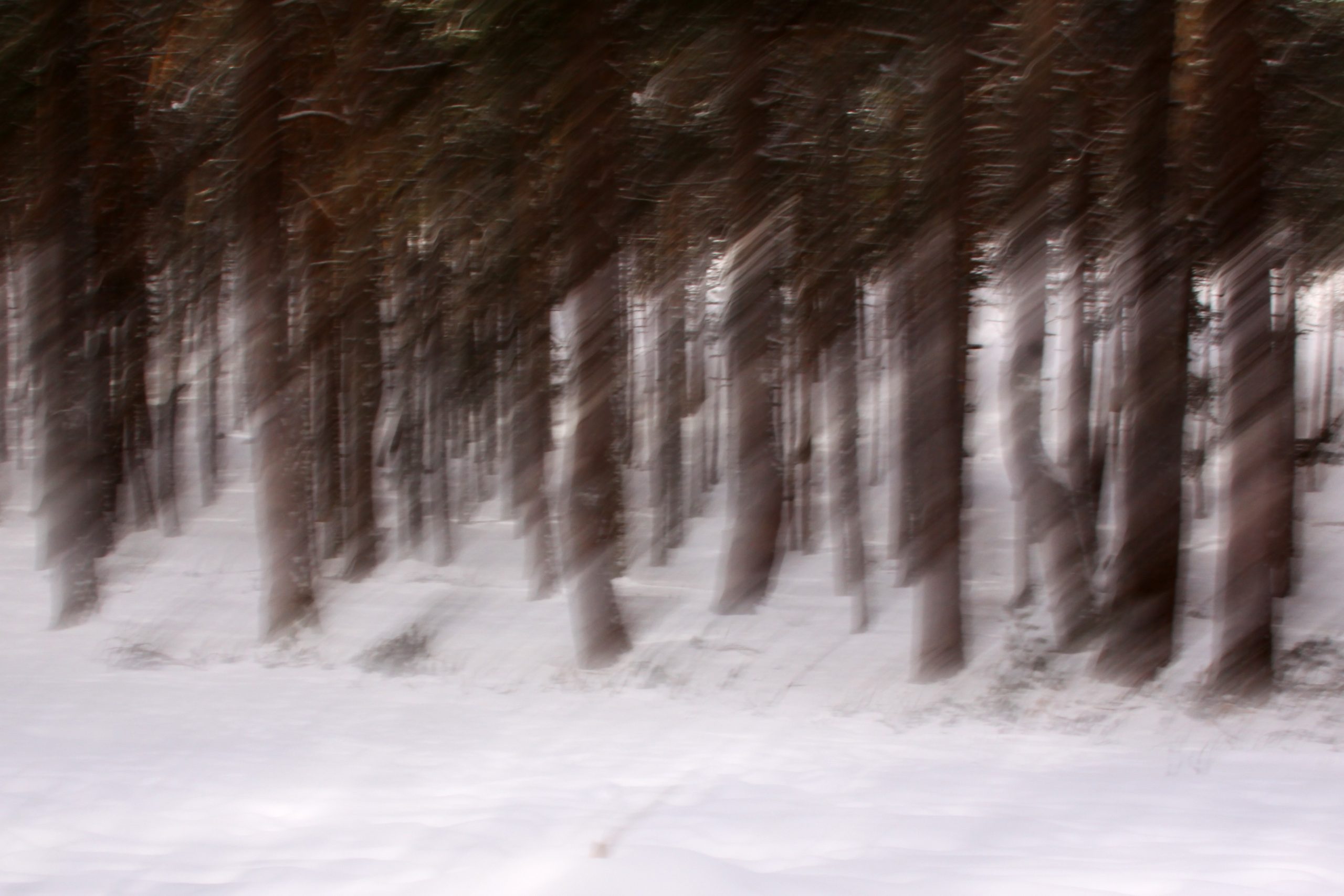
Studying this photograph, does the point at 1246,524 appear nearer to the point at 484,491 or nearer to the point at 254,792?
the point at 254,792

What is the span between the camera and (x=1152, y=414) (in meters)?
10.1

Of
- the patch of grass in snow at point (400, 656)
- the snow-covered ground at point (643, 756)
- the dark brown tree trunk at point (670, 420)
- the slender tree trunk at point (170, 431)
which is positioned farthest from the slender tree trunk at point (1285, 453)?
the slender tree trunk at point (170, 431)

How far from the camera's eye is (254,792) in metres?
6.98

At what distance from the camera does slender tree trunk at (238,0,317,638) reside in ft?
39.2

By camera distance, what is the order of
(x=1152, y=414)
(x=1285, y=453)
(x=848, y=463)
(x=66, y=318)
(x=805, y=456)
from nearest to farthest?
1. (x=1285, y=453)
2. (x=1152, y=414)
3. (x=66, y=318)
4. (x=848, y=463)
5. (x=805, y=456)

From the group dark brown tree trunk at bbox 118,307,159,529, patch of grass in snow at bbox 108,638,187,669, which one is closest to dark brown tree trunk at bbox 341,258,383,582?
dark brown tree trunk at bbox 118,307,159,529

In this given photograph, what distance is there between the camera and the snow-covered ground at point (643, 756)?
5406mm

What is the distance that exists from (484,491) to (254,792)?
19.1 meters

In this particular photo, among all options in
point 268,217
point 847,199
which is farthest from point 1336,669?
point 268,217

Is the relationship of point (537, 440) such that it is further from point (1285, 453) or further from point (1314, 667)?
point (1314, 667)

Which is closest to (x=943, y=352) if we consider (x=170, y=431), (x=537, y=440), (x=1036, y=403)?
(x=1036, y=403)

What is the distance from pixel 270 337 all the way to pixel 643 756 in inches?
275

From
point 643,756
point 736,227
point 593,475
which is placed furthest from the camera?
point 736,227

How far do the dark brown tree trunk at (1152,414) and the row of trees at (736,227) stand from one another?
31mm
